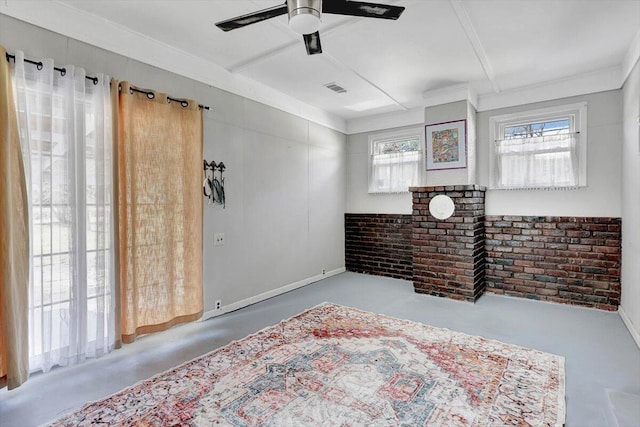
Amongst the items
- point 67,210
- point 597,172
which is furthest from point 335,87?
point 597,172

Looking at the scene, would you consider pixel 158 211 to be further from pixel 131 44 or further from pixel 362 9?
pixel 362 9

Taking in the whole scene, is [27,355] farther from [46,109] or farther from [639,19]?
[639,19]

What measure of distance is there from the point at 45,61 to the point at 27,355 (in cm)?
213

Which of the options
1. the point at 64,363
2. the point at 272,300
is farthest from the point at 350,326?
the point at 64,363

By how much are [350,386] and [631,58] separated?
423 centimetres

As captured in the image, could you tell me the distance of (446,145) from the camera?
4504mm

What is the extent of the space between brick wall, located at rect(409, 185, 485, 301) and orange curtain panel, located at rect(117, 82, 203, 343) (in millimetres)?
3054

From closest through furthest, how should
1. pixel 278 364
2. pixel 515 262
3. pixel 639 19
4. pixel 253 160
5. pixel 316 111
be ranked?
pixel 278 364 → pixel 639 19 → pixel 253 160 → pixel 515 262 → pixel 316 111

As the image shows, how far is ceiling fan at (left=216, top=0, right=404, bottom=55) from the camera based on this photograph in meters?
1.76

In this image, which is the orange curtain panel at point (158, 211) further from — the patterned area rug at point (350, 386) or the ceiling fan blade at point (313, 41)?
the ceiling fan blade at point (313, 41)

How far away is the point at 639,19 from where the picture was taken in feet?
9.07

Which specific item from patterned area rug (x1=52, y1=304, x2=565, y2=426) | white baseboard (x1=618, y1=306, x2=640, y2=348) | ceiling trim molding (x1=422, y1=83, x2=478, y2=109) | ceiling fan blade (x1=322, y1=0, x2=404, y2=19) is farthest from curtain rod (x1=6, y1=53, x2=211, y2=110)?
white baseboard (x1=618, y1=306, x2=640, y2=348)

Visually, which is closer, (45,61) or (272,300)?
(45,61)

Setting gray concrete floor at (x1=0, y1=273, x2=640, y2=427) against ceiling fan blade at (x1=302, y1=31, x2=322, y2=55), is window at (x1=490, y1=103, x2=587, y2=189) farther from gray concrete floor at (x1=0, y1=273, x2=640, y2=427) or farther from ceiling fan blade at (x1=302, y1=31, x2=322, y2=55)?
ceiling fan blade at (x1=302, y1=31, x2=322, y2=55)
